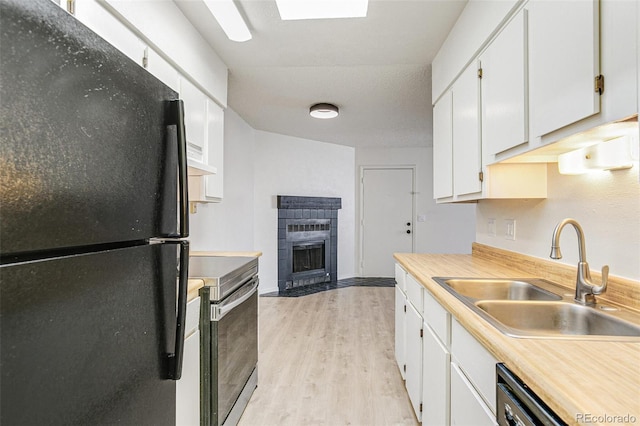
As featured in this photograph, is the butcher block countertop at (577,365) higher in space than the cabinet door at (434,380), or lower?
higher

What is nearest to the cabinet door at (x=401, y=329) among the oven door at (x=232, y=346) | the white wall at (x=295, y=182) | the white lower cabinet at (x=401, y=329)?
the white lower cabinet at (x=401, y=329)

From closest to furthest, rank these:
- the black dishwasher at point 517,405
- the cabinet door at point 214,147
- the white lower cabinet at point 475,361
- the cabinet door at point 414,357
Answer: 1. the black dishwasher at point 517,405
2. the white lower cabinet at point 475,361
3. the cabinet door at point 414,357
4. the cabinet door at point 214,147

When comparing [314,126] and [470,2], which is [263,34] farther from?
[314,126]

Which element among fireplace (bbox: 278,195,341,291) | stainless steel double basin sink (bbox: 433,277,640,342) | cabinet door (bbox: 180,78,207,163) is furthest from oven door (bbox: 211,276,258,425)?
fireplace (bbox: 278,195,341,291)

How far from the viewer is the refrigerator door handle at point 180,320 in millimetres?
1017

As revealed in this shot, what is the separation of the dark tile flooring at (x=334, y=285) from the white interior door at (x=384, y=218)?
339 mm

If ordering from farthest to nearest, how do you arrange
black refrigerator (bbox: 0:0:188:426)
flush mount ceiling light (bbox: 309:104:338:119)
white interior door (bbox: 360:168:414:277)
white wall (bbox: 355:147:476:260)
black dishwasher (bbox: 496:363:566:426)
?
white interior door (bbox: 360:168:414:277) < white wall (bbox: 355:147:476:260) < flush mount ceiling light (bbox: 309:104:338:119) < black dishwasher (bbox: 496:363:566:426) < black refrigerator (bbox: 0:0:188:426)

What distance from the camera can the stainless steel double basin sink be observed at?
1038 millimetres

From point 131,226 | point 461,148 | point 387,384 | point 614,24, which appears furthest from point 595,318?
point 387,384

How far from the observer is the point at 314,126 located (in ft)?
16.1

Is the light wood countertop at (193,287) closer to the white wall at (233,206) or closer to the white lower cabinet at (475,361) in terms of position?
the white lower cabinet at (475,361)

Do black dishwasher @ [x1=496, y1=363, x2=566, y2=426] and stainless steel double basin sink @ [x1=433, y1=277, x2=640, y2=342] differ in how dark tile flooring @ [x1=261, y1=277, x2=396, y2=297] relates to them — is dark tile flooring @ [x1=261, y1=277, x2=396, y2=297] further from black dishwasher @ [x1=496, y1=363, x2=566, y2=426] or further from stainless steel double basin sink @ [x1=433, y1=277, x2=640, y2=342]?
black dishwasher @ [x1=496, y1=363, x2=566, y2=426]

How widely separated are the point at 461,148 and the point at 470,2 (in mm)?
808

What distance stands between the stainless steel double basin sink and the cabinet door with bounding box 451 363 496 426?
0.24 meters
